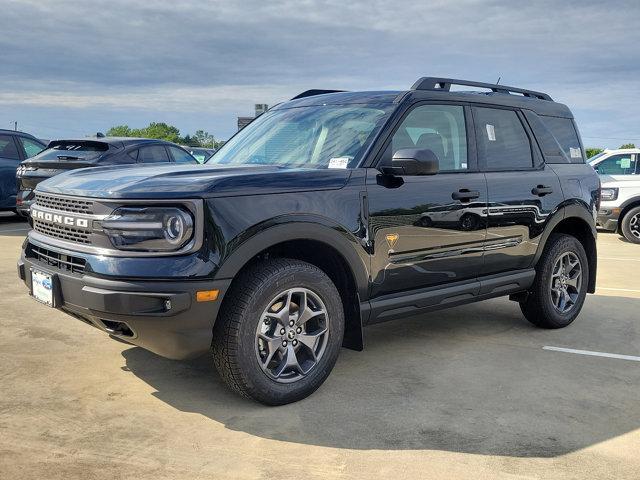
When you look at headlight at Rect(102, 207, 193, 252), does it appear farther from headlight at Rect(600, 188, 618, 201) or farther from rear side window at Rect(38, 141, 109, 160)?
headlight at Rect(600, 188, 618, 201)

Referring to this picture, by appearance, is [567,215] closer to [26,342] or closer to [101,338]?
[101,338]

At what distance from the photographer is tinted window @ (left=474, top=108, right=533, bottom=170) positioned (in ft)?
15.5

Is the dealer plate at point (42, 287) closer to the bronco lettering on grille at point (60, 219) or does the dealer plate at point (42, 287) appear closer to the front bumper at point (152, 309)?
the front bumper at point (152, 309)

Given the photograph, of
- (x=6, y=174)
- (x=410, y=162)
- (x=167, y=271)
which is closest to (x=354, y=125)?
(x=410, y=162)

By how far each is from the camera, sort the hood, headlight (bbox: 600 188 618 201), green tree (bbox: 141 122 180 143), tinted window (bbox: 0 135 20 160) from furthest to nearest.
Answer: green tree (bbox: 141 122 180 143) → headlight (bbox: 600 188 618 201) → tinted window (bbox: 0 135 20 160) → the hood

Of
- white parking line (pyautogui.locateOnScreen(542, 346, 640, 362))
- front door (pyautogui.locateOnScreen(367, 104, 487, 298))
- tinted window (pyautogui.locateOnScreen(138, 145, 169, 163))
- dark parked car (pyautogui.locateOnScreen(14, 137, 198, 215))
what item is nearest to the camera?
front door (pyautogui.locateOnScreen(367, 104, 487, 298))

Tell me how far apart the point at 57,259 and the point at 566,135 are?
4213 mm

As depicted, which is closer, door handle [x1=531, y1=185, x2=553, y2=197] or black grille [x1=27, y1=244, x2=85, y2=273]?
black grille [x1=27, y1=244, x2=85, y2=273]

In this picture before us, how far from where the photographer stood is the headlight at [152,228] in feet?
10.2

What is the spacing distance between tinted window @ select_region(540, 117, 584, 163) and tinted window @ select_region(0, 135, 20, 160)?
9.76 meters

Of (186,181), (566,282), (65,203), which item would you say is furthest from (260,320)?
(566,282)

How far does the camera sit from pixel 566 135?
557 centimetres

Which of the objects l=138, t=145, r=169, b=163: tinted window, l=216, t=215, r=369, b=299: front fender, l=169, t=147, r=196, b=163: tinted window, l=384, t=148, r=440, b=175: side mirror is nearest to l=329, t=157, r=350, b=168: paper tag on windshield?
l=384, t=148, r=440, b=175: side mirror

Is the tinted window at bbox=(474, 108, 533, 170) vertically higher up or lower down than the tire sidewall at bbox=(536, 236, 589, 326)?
higher up
